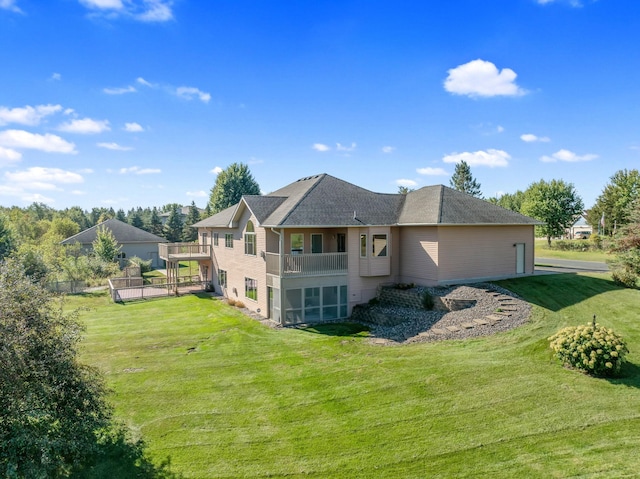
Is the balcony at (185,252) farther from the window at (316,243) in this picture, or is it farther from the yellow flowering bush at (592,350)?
the yellow flowering bush at (592,350)

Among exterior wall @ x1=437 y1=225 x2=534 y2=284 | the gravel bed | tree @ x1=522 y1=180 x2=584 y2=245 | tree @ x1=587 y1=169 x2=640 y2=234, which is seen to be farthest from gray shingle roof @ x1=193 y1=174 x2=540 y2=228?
tree @ x1=587 y1=169 x2=640 y2=234

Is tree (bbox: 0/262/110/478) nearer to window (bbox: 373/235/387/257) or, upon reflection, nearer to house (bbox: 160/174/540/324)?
house (bbox: 160/174/540/324)

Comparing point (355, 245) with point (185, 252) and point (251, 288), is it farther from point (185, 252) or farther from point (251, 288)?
point (185, 252)

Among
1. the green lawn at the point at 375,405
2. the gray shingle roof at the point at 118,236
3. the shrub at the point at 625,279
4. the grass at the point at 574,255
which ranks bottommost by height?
the green lawn at the point at 375,405

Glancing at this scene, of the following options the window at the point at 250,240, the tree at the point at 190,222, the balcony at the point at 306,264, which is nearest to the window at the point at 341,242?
the balcony at the point at 306,264

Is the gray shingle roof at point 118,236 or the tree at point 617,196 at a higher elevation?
the tree at point 617,196

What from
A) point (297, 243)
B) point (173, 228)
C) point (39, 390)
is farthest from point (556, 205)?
point (173, 228)

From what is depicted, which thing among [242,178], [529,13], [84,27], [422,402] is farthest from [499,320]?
[242,178]

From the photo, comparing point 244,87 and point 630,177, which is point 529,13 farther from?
point 630,177
